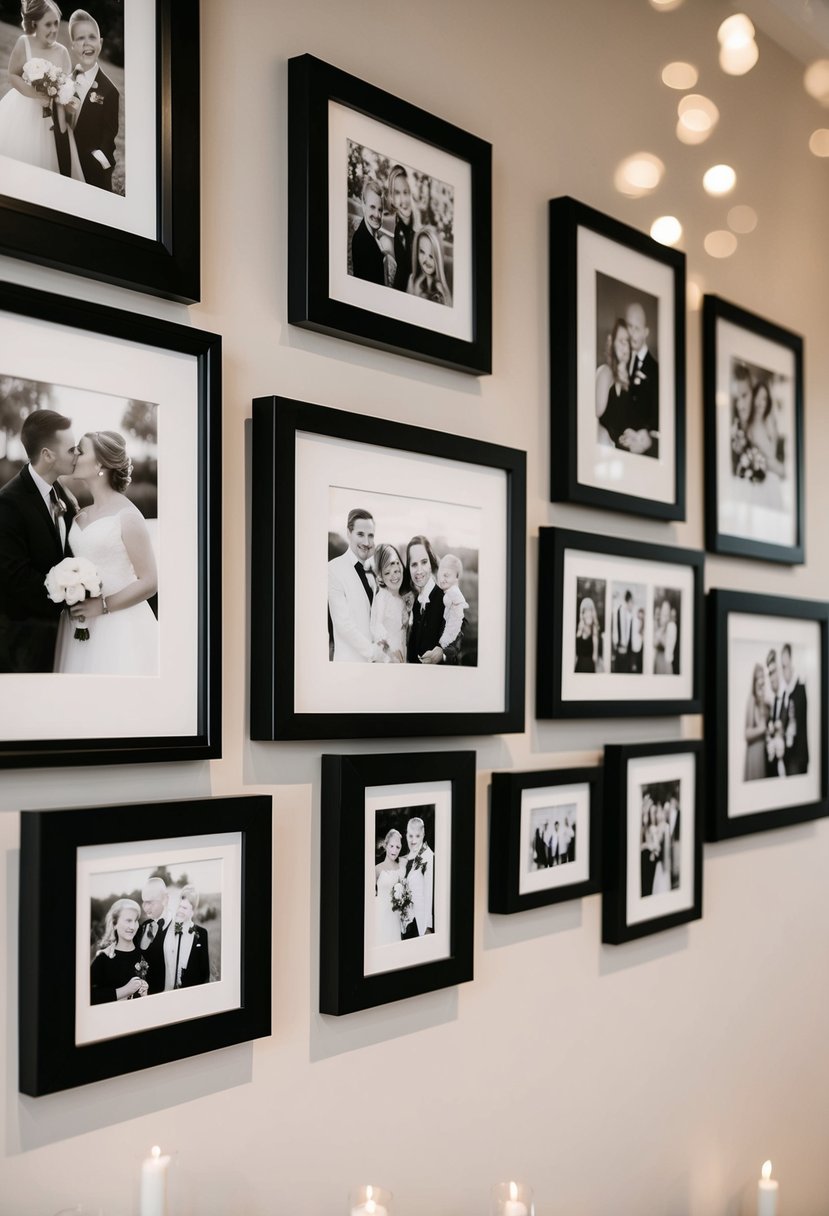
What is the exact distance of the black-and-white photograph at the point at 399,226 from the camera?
127 centimetres

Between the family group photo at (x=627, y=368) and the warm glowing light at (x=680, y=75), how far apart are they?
362mm

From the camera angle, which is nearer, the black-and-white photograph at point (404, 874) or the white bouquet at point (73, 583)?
the white bouquet at point (73, 583)

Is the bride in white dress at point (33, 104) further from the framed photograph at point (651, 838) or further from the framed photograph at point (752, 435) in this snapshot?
Result: the framed photograph at point (752, 435)

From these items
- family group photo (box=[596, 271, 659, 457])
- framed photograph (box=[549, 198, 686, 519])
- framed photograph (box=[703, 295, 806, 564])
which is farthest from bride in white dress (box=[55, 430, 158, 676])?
framed photograph (box=[703, 295, 806, 564])

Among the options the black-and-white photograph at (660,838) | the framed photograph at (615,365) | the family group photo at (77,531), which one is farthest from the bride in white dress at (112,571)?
the black-and-white photograph at (660,838)

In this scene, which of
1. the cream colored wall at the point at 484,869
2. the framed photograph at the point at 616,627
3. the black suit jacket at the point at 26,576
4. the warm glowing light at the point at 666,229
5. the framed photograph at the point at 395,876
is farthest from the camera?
the warm glowing light at the point at 666,229

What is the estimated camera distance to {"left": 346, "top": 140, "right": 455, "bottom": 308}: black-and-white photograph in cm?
127

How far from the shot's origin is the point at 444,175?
1.38m

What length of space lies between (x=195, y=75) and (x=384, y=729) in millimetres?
656

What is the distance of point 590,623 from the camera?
1.62 metres

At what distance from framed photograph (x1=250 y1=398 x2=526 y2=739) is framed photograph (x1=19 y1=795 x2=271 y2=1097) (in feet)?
0.45

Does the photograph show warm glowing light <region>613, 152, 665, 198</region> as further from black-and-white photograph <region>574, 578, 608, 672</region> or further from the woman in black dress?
the woman in black dress

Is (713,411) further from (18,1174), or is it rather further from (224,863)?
(18,1174)

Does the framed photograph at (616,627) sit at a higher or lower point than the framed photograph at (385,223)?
lower
